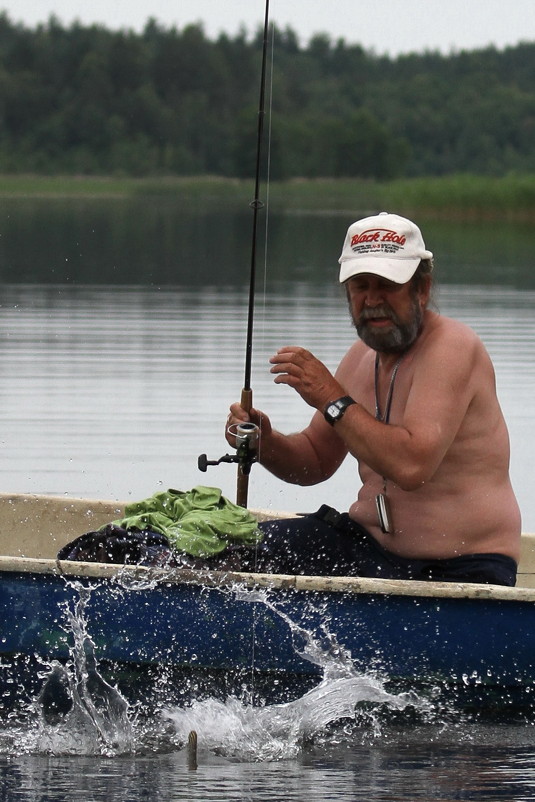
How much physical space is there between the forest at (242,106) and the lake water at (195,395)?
88.4 feet

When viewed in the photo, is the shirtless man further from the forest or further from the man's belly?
the forest

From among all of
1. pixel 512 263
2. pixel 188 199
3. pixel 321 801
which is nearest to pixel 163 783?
pixel 321 801

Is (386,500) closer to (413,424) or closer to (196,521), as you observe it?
(413,424)

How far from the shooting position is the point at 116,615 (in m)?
5.34

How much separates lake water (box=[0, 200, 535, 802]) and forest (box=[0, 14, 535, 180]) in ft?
88.4

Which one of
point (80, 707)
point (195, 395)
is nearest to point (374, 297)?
point (80, 707)

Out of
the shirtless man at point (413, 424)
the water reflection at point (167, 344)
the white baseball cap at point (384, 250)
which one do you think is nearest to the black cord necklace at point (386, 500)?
the shirtless man at point (413, 424)

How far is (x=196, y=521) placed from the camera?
18.3ft

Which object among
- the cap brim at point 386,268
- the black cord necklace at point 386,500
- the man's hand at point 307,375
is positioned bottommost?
the black cord necklace at point 386,500

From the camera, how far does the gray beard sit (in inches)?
211

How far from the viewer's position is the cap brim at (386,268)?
17.4 feet

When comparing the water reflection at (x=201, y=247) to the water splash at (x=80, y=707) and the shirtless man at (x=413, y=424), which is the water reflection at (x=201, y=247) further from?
the water splash at (x=80, y=707)

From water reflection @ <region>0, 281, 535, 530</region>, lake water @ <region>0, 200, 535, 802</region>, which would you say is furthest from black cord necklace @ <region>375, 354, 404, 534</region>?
water reflection @ <region>0, 281, 535, 530</region>


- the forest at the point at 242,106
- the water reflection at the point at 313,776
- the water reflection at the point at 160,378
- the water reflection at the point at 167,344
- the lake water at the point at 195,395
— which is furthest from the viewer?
the forest at the point at 242,106
